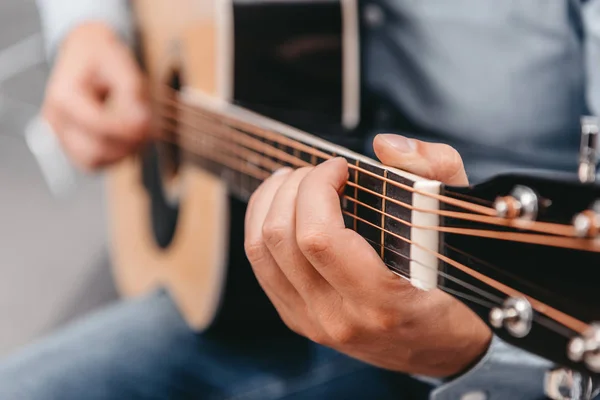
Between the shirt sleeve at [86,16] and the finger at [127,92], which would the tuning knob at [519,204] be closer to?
the finger at [127,92]

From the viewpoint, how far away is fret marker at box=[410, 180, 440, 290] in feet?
1.03

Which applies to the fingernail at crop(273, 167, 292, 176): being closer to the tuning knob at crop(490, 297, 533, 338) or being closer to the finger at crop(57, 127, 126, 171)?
the tuning knob at crop(490, 297, 533, 338)

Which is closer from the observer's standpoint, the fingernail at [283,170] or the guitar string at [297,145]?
the guitar string at [297,145]

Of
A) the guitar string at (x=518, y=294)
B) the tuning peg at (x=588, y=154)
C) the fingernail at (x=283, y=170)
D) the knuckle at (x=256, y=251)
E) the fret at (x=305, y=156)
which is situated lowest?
the knuckle at (x=256, y=251)

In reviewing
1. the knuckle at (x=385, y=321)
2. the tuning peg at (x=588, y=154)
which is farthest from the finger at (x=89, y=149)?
the tuning peg at (x=588, y=154)

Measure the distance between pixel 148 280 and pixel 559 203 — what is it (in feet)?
2.25

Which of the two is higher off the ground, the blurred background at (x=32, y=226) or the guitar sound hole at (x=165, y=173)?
the guitar sound hole at (x=165, y=173)

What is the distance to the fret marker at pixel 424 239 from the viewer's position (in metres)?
0.32

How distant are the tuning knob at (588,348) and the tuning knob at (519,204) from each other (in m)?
0.05

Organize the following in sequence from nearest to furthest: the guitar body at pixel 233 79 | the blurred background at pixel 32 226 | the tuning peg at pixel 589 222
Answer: the tuning peg at pixel 589 222
the guitar body at pixel 233 79
the blurred background at pixel 32 226

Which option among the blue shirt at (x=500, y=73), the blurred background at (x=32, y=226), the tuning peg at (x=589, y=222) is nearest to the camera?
the tuning peg at (x=589, y=222)

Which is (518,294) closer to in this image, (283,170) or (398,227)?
(398,227)

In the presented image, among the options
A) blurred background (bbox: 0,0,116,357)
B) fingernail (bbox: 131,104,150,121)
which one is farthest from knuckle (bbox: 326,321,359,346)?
blurred background (bbox: 0,0,116,357)

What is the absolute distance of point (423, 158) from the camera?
32cm
